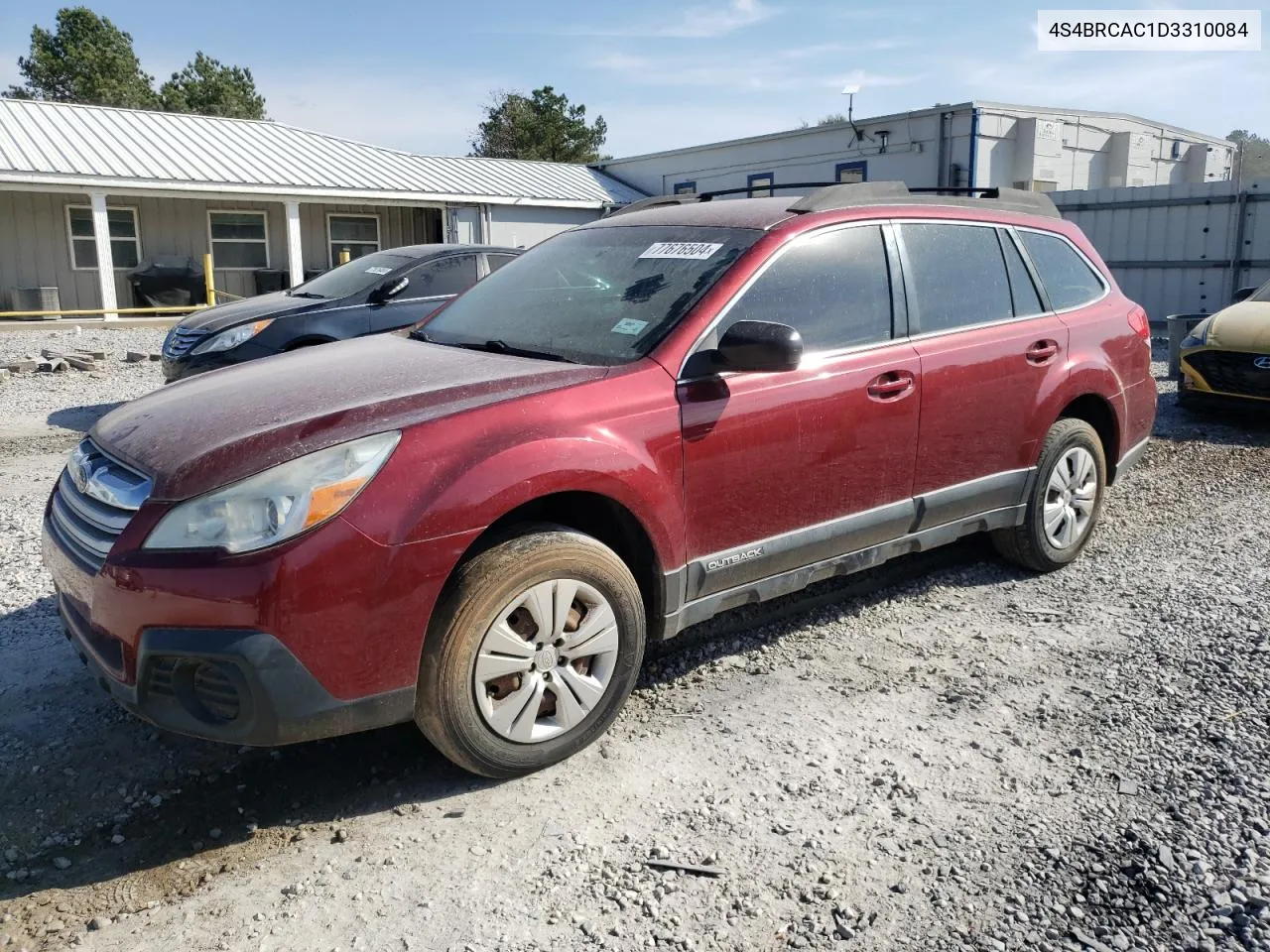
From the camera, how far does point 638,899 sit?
2.61 m

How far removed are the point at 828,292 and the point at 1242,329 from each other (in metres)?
6.65

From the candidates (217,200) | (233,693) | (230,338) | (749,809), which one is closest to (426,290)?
(230,338)

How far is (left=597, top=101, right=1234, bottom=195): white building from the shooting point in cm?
2048

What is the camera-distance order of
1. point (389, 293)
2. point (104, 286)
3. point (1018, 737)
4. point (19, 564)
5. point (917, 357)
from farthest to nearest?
point (104, 286) → point (389, 293) → point (19, 564) → point (917, 357) → point (1018, 737)

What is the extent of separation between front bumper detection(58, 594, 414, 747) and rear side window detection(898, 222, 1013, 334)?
9.06 feet

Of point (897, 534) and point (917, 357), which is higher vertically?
point (917, 357)

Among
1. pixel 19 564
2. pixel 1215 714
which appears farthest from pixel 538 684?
pixel 19 564

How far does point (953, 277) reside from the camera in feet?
14.7

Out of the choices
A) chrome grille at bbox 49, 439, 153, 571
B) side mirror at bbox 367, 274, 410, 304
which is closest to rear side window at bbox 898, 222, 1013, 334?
chrome grille at bbox 49, 439, 153, 571

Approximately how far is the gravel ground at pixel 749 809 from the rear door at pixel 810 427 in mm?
571

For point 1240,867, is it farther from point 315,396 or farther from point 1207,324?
point 1207,324

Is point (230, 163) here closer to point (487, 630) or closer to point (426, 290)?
point (426, 290)

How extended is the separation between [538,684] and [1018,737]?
65.4 inches

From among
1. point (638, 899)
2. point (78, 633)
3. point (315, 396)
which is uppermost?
point (315, 396)
